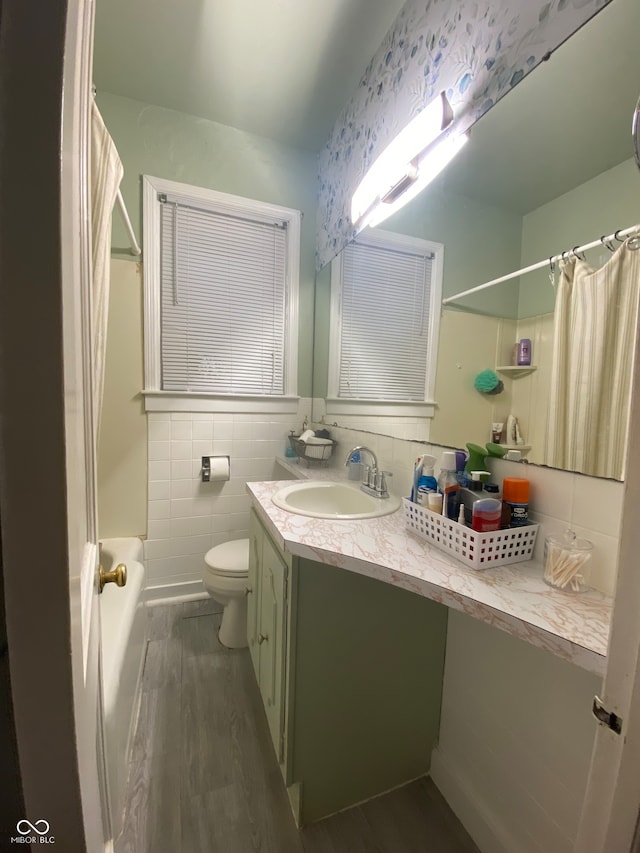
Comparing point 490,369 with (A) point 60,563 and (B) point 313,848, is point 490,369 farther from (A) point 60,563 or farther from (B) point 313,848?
(B) point 313,848

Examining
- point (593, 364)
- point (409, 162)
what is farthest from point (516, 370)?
point (409, 162)

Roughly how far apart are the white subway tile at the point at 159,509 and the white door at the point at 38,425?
177 cm

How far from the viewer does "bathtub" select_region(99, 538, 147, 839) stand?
839mm

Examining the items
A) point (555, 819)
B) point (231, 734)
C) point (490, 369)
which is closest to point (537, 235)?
point (490, 369)

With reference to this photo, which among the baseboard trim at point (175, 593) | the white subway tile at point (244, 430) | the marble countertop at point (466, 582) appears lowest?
the baseboard trim at point (175, 593)

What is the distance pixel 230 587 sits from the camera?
5.16ft

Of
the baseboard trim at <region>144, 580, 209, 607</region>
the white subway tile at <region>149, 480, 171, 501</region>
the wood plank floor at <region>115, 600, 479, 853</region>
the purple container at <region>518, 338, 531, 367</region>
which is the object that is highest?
the purple container at <region>518, 338, 531, 367</region>

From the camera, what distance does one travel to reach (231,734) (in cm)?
123

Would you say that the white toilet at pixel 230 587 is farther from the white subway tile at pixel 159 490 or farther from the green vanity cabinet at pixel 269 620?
the white subway tile at pixel 159 490

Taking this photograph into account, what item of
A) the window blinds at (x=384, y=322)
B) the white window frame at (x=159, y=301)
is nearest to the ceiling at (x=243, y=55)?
the white window frame at (x=159, y=301)

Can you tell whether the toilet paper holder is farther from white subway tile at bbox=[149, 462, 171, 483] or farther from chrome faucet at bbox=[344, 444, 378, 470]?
chrome faucet at bbox=[344, 444, 378, 470]

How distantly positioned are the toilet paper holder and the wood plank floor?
96cm

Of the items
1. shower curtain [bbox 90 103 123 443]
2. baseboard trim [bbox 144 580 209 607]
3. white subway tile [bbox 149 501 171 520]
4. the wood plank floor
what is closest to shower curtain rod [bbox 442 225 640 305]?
shower curtain [bbox 90 103 123 443]

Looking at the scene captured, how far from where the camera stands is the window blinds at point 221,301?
6.23 ft
